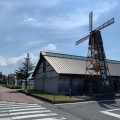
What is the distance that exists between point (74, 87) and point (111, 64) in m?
12.7

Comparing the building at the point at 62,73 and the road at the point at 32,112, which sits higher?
the building at the point at 62,73

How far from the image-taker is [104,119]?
1250 centimetres

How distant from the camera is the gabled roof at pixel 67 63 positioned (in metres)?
30.1

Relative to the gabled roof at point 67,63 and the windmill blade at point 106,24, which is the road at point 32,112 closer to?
the gabled roof at point 67,63

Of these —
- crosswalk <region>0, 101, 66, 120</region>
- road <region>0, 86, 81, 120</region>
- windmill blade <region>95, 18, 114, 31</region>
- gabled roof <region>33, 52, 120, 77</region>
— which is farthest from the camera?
gabled roof <region>33, 52, 120, 77</region>

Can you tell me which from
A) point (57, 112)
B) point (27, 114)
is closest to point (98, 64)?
point (57, 112)

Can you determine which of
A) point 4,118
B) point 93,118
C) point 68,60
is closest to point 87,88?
point 68,60

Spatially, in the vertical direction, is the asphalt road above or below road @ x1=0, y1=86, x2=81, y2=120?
below

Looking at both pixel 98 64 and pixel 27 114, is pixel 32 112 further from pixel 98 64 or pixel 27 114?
pixel 98 64

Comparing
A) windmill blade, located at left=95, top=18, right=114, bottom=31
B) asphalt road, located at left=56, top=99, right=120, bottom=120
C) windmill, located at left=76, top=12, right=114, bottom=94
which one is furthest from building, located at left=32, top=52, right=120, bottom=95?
asphalt road, located at left=56, top=99, right=120, bottom=120

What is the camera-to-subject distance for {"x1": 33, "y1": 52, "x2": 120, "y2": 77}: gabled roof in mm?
30062

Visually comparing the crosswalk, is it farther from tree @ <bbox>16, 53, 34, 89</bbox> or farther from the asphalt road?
tree @ <bbox>16, 53, 34, 89</bbox>

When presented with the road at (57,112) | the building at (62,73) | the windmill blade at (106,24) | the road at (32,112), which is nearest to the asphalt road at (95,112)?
the road at (57,112)

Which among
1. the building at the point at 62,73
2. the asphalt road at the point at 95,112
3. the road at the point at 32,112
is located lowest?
the asphalt road at the point at 95,112
